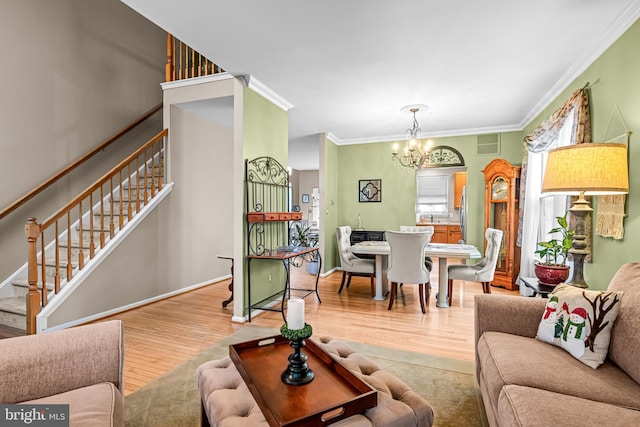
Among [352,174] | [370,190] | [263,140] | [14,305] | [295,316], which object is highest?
[263,140]

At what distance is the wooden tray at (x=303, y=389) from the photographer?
1147 mm

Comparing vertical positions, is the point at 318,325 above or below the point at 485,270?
below

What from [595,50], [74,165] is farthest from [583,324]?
[74,165]

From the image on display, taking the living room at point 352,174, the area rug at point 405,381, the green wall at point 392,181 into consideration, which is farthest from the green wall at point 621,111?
the green wall at point 392,181

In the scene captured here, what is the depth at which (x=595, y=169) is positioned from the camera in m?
2.08

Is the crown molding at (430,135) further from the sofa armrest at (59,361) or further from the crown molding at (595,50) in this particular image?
the sofa armrest at (59,361)

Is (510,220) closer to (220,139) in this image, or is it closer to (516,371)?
(516,371)

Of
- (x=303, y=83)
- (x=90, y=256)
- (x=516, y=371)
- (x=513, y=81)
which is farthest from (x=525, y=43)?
(x=90, y=256)

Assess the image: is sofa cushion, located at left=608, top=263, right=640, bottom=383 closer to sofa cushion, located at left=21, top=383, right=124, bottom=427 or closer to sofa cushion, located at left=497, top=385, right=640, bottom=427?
sofa cushion, located at left=497, top=385, right=640, bottom=427

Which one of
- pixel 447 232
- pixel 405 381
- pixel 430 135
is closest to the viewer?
pixel 405 381

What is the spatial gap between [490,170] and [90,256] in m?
5.70

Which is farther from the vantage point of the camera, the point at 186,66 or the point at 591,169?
the point at 186,66

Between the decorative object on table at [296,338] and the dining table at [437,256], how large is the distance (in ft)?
9.22

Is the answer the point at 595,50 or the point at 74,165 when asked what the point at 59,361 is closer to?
the point at 74,165
